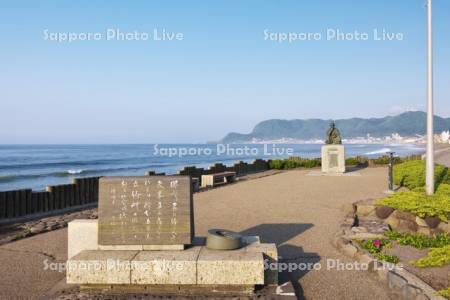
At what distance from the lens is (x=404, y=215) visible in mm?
10836

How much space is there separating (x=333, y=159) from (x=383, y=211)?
15786 mm

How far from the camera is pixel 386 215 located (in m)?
11.6

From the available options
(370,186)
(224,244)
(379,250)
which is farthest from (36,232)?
(370,186)

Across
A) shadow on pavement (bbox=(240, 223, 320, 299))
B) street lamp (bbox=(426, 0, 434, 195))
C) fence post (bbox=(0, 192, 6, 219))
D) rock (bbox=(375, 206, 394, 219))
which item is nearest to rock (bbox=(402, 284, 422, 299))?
shadow on pavement (bbox=(240, 223, 320, 299))

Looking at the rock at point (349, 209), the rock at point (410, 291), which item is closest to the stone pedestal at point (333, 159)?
the rock at point (349, 209)

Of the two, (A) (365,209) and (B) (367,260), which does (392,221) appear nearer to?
(A) (365,209)

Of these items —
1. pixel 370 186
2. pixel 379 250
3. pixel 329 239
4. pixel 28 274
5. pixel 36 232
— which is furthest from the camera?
pixel 370 186

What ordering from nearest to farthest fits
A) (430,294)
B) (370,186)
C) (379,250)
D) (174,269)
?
(430,294) < (174,269) < (379,250) < (370,186)

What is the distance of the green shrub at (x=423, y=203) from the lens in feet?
33.2

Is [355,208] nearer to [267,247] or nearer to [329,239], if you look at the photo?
[329,239]

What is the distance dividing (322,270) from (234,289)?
79.0 inches

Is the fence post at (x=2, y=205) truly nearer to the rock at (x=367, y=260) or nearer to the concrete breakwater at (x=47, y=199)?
the concrete breakwater at (x=47, y=199)

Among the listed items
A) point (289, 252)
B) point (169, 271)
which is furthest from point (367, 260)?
point (169, 271)

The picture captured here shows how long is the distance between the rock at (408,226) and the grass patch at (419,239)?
1.54 ft
